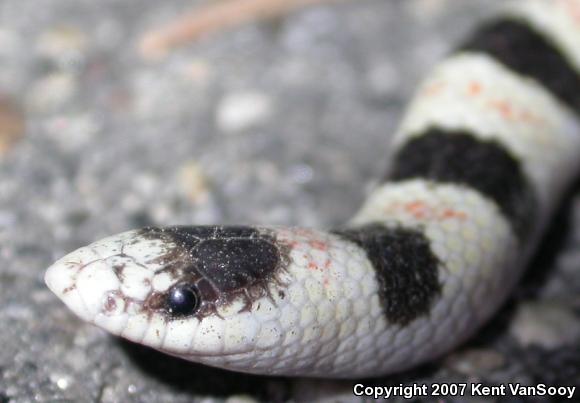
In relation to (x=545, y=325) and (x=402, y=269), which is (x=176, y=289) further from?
(x=545, y=325)

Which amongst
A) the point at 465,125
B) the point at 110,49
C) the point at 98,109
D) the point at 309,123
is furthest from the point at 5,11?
the point at 465,125

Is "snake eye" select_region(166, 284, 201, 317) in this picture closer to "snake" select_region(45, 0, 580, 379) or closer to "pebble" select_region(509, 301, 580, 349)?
"snake" select_region(45, 0, 580, 379)

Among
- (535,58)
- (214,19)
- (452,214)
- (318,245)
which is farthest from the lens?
(214,19)

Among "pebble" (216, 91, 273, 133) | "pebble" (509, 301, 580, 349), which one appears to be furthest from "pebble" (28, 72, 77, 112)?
"pebble" (509, 301, 580, 349)

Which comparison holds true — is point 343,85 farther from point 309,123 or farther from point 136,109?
point 136,109

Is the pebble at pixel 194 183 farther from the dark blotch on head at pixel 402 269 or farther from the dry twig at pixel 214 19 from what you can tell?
the dark blotch on head at pixel 402 269

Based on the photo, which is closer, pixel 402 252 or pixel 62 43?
pixel 402 252

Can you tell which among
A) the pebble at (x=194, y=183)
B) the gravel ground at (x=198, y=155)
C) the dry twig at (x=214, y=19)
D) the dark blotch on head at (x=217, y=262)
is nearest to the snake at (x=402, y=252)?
the dark blotch on head at (x=217, y=262)

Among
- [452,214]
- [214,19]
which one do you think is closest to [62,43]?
[214,19]
